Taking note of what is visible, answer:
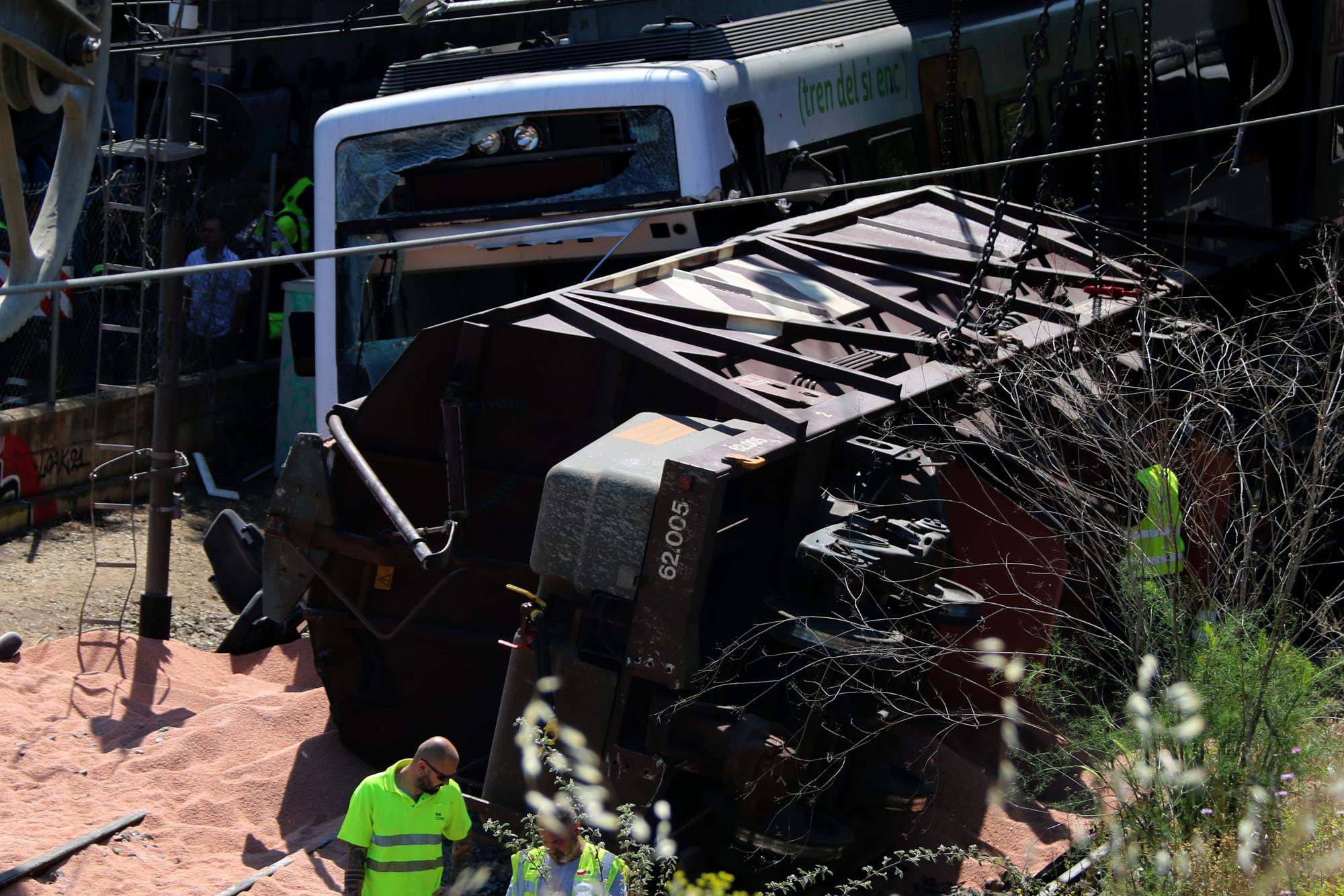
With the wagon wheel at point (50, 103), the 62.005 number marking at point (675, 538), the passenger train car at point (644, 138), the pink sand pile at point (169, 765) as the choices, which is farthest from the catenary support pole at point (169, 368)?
the 62.005 number marking at point (675, 538)

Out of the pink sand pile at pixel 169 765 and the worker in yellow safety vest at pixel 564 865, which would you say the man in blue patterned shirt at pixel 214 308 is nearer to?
the pink sand pile at pixel 169 765

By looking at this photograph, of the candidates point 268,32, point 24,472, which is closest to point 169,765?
point 24,472

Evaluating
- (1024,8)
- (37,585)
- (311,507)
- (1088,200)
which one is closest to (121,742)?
(311,507)

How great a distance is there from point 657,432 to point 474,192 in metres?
4.52

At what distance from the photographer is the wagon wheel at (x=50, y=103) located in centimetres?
491

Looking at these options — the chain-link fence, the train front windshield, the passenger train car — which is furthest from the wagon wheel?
the chain-link fence

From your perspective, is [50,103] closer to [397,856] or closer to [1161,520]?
[397,856]

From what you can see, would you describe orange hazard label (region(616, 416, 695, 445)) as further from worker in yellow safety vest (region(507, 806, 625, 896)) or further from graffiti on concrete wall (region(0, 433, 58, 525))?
graffiti on concrete wall (region(0, 433, 58, 525))

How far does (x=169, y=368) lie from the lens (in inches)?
408

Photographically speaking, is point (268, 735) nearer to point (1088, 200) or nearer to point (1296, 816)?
point (1296, 816)

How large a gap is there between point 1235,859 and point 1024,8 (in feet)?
36.4

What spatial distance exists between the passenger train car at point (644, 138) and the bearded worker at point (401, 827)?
436cm

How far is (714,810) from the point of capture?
6355 millimetres

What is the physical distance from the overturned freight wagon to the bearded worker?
528 millimetres
